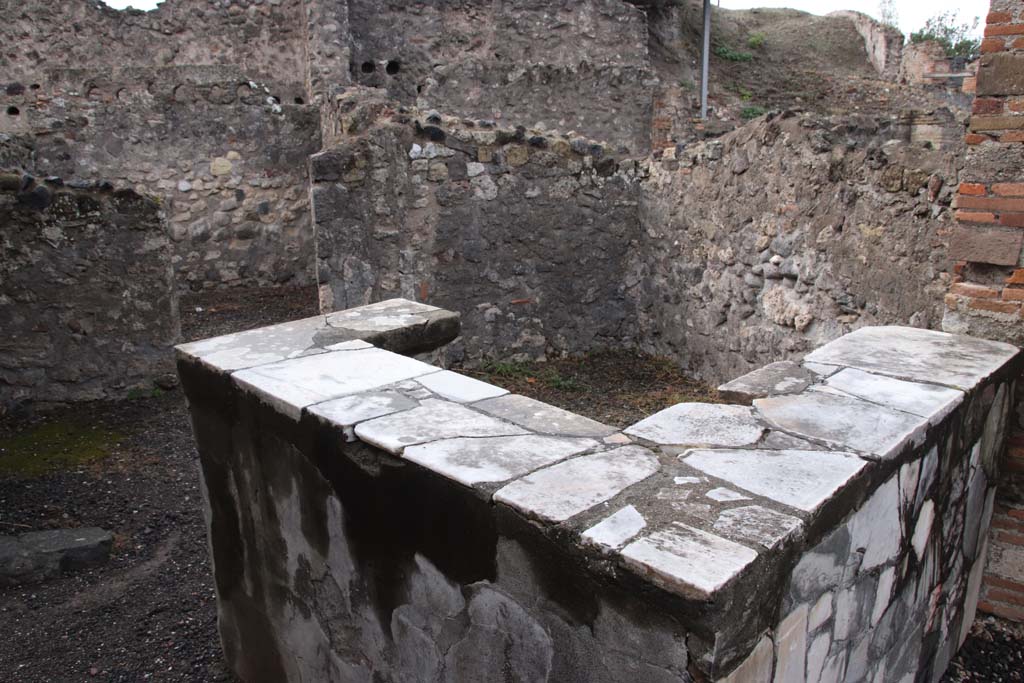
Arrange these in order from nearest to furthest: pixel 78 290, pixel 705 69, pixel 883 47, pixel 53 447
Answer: pixel 53 447 < pixel 78 290 < pixel 705 69 < pixel 883 47

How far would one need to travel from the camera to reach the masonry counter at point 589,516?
1.42 meters

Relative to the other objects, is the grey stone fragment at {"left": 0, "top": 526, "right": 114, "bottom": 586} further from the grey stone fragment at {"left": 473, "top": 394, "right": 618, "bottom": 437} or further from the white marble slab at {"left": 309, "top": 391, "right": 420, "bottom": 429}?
the grey stone fragment at {"left": 473, "top": 394, "right": 618, "bottom": 437}

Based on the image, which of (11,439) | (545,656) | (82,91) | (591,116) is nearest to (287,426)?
(545,656)

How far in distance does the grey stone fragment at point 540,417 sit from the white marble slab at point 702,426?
102mm

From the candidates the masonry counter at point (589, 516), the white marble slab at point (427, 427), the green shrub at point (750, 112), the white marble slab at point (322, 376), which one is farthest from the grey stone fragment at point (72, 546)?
the green shrub at point (750, 112)

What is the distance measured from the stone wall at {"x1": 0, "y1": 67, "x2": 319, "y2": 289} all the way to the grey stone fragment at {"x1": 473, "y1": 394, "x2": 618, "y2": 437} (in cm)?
631

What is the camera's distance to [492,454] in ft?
5.86

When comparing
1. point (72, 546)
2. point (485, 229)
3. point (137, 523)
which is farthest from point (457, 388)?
point (485, 229)

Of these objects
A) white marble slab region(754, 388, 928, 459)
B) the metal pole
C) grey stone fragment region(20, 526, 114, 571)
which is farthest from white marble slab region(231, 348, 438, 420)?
the metal pole

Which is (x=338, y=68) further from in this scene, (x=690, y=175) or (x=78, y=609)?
(x=78, y=609)

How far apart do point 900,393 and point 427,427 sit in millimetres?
1359

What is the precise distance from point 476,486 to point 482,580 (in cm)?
22

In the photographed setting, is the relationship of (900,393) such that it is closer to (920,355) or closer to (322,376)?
(920,355)

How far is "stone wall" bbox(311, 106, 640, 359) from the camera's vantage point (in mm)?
5375
